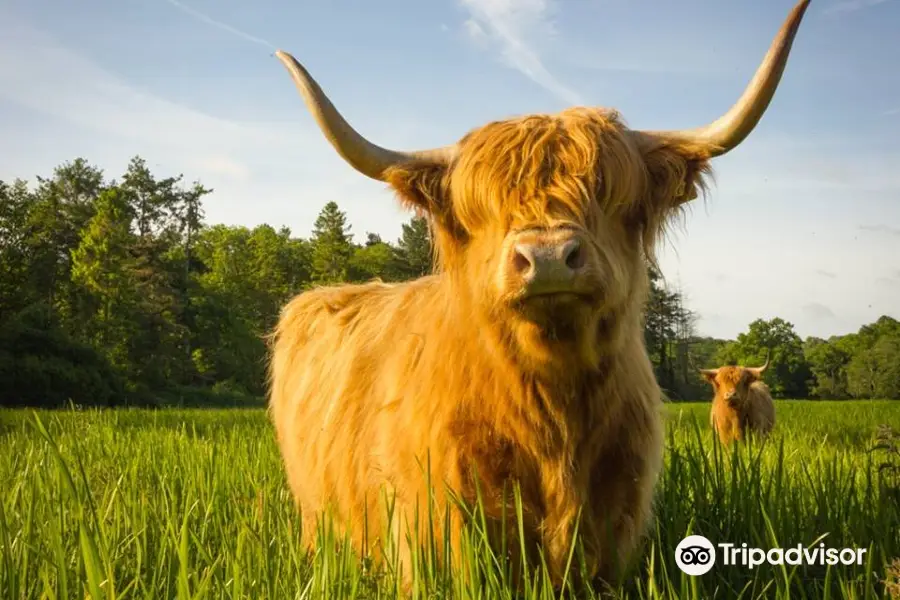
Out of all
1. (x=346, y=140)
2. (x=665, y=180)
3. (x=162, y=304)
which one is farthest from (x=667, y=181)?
(x=162, y=304)

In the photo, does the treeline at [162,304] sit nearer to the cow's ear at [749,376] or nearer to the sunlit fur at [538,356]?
the cow's ear at [749,376]

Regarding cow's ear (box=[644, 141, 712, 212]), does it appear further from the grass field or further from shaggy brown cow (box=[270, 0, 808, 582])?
the grass field

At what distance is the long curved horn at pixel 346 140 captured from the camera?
279 cm

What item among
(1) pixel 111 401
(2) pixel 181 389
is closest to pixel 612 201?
(1) pixel 111 401

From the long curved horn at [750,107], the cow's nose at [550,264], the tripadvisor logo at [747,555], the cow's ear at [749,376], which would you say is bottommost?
the tripadvisor logo at [747,555]

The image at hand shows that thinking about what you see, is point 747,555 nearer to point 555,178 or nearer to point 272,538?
point 555,178

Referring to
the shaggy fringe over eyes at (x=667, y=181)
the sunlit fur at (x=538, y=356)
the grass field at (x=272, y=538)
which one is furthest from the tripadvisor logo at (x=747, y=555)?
the shaggy fringe over eyes at (x=667, y=181)

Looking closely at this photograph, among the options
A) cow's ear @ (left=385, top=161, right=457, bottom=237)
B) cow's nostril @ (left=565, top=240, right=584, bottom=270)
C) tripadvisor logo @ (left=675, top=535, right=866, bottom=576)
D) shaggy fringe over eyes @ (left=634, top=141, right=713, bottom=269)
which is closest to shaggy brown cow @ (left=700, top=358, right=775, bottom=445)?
tripadvisor logo @ (left=675, top=535, right=866, bottom=576)

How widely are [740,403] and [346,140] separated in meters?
10.3

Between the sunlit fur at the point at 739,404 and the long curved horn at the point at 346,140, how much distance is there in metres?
9.47

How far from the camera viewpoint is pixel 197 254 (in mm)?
69125

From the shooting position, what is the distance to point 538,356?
2.47 m

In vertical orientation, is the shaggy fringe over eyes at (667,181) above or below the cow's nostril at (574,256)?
above

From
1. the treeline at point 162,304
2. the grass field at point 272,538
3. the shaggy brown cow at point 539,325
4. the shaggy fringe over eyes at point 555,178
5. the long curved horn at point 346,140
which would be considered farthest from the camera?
the treeline at point 162,304
